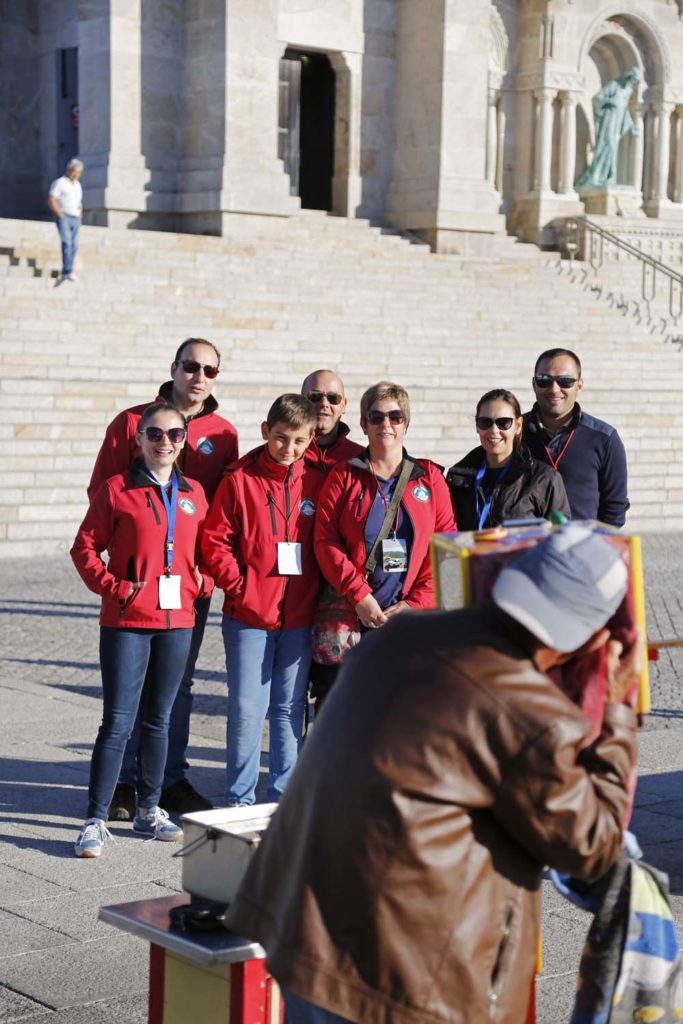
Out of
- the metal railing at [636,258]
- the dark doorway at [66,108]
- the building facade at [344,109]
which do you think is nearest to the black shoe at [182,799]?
A: the building facade at [344,109]

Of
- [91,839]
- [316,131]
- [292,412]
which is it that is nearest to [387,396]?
[292,412]

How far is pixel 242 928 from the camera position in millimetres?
3102

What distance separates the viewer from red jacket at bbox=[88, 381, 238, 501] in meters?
6.86

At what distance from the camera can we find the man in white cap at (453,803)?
279cm

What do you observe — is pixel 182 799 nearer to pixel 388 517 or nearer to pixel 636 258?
pixel 388 517

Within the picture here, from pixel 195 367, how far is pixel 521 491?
4.72 ft

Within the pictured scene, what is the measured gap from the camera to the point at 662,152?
3319 cm

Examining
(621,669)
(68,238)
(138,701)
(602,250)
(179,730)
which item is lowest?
(179,730)

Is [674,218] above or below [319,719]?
above

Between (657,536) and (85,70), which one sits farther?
(85,70)

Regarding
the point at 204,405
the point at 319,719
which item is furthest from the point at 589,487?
the point at 319,719

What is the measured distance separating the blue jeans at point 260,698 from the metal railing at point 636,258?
21.6 m

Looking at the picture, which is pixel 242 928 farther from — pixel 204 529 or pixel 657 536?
pixel 657 536

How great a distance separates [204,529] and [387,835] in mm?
3799
